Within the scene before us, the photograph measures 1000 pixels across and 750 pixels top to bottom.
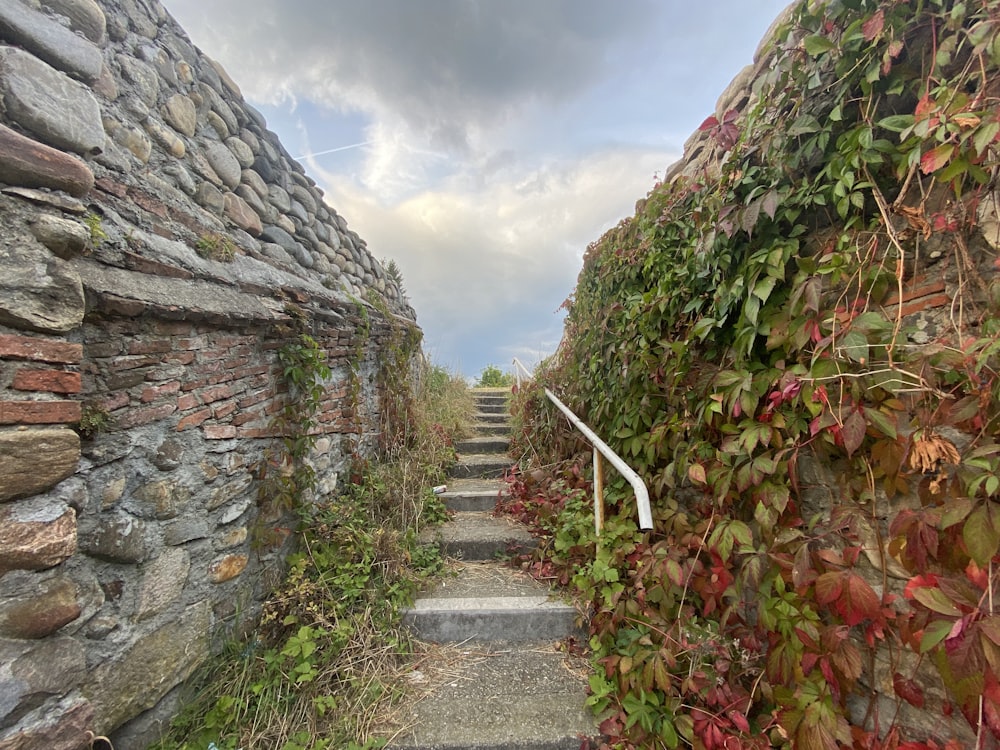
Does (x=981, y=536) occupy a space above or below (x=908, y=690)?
above

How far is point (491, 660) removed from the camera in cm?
204

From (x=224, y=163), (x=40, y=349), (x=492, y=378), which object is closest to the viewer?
(x=40, y=349)

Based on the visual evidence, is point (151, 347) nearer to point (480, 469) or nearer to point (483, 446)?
point (480, 469)

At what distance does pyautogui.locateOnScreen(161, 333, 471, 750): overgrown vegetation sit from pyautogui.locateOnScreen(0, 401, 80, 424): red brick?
89cm

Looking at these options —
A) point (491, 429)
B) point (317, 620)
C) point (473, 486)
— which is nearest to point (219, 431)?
point (317, 620)

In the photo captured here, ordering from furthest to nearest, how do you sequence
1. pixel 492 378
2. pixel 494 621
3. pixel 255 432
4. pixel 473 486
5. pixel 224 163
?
pixel 492 378
pixel 473 486
pixel 224 163
pixel 494 621
pixel 255 432

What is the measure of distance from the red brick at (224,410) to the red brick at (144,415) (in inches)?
6.9

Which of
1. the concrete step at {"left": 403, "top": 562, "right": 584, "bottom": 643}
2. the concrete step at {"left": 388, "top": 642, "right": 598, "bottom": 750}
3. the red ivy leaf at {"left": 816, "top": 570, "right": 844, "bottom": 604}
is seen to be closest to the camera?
the red ivy leaf at {"left": 816, "top": 570, "right": 844, "bottom": 604}

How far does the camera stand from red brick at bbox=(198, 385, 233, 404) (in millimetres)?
1677

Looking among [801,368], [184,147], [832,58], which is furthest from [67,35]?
[801,368]

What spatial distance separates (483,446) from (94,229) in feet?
11.7

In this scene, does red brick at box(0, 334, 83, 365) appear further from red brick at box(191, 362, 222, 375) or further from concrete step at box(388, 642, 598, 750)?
concrete step at box(388, 642, 598, 750)

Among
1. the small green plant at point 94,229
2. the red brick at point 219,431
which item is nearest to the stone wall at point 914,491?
the red brick at point 219,431

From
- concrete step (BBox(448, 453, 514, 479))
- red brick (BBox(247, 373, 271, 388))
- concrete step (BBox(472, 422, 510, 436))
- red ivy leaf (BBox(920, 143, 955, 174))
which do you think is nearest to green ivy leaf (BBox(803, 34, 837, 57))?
red ivy leaf (BBox(920, 143, 955, 174))
